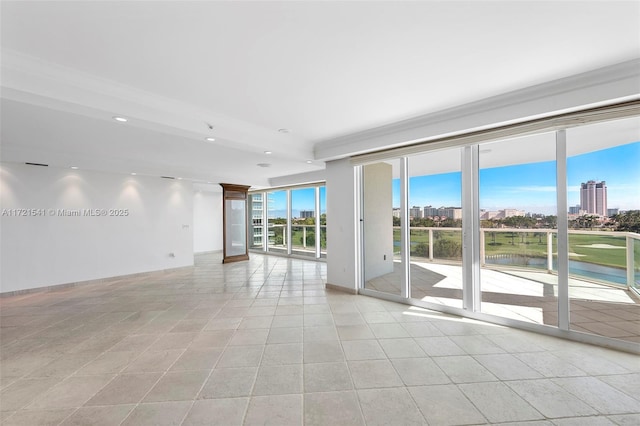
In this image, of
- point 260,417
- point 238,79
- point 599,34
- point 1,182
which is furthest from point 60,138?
point 599,34

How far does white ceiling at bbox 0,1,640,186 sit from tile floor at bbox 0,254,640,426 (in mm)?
2485

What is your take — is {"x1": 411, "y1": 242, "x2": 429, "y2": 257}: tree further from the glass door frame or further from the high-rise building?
the high-rise building

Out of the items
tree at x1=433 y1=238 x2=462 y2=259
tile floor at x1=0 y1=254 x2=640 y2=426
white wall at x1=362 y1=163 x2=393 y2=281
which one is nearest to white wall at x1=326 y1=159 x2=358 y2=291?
white wall at x1=362 y1=163 x2=393 y2=281

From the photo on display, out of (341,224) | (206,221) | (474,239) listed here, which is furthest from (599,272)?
(206,221)

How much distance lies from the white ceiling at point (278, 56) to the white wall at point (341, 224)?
5.25 feet

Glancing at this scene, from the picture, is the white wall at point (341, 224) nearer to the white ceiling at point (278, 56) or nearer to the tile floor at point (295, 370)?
the tile floor at point (295, 370)

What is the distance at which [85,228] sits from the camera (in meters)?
5.67

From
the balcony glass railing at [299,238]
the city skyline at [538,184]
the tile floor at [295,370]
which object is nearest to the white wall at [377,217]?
the city skyline at [538,184]

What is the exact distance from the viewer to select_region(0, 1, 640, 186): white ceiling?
1709 mm

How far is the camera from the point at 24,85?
219 centimetres

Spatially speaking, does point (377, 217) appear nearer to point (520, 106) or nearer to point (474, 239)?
point (474, 239)

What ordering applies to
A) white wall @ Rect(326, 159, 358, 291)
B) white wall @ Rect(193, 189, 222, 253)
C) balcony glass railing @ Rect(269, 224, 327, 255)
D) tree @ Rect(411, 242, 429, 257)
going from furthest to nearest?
white wall @ Rect(193, 189, 222, 253)
balcony glass railing @ Rect(269, 224, 327, 255)
white wall @ Rect(326, 159, 358, 291)
tree @ Rect(411, 242, 429, 257)

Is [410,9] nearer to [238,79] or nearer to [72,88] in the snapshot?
[238,79]

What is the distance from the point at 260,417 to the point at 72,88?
322cm
